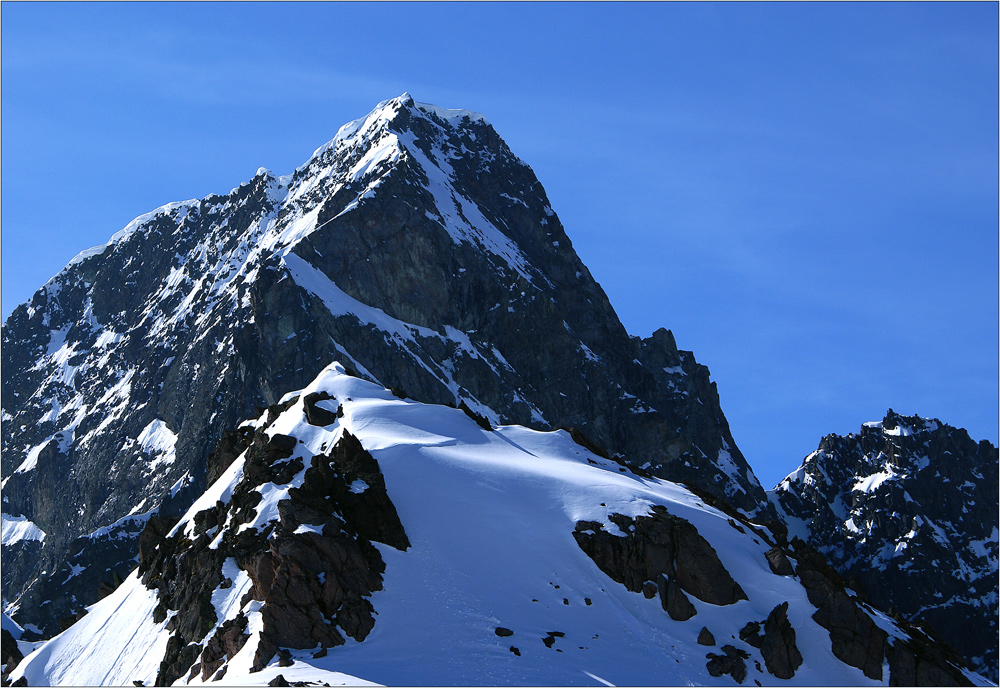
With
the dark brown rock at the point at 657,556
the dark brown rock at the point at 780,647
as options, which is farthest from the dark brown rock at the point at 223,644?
the dark brown rock at the point at 780,647

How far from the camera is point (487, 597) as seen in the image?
56312 mm

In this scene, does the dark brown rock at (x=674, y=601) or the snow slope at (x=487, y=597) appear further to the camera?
the dark brown rock at (x=674, y=601)

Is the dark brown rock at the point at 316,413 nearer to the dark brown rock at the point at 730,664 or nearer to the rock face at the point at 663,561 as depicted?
the rock face at the point at 663,561

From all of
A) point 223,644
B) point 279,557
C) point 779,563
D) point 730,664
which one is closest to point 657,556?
point 779,563

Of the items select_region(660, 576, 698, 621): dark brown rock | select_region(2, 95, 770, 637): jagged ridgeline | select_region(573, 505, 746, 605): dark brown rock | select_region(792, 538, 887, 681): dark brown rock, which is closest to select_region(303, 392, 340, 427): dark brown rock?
select_region(573, 505, 746, 605): dark brown rock

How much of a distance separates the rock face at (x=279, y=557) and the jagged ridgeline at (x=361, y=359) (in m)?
78.5

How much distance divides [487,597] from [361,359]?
315ft

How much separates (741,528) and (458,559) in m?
19.1

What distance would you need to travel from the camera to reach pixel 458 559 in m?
59.0

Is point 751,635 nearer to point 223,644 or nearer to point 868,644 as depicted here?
point 868,644

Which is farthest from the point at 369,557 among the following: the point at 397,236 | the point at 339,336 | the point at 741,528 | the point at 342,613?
the point at 397,236

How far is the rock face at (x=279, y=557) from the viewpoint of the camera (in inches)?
2101

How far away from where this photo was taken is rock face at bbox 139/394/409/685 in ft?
175

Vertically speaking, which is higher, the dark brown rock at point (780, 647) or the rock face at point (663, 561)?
the rock face at point (663, 561)
